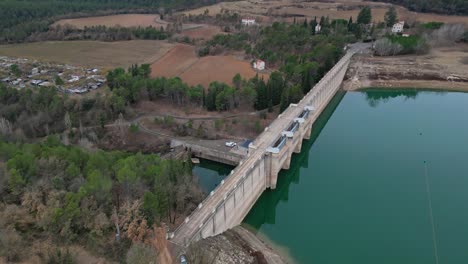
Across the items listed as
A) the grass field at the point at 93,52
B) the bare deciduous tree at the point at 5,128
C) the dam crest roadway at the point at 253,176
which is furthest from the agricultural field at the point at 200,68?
the bare deciduous tree at the point at 5,128

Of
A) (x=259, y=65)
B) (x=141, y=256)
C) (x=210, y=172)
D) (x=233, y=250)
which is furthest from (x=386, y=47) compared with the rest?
(x=141, y=256)

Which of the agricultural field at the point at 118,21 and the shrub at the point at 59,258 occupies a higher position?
the agricultural field at the point at 118,21

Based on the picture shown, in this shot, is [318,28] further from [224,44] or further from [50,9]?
[50,9]

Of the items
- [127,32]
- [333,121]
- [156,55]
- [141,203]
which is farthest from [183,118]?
[127,32]

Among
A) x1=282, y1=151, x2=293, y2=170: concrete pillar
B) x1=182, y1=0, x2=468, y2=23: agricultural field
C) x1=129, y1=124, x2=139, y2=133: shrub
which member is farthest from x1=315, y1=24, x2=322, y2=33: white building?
x1=129, y1=124, x2=139, y2=133: shrub

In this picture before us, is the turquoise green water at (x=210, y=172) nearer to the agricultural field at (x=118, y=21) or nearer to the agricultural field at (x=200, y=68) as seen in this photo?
the agricultural field at (x=200, y=68)

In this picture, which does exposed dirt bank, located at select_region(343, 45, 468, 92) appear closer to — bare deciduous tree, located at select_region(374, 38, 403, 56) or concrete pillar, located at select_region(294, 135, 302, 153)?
bare deciduous tree, located at select_region(374, 38, 403, 56)

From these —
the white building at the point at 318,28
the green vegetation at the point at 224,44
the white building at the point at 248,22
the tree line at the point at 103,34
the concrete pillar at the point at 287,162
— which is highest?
the white building at the point at 248,22
